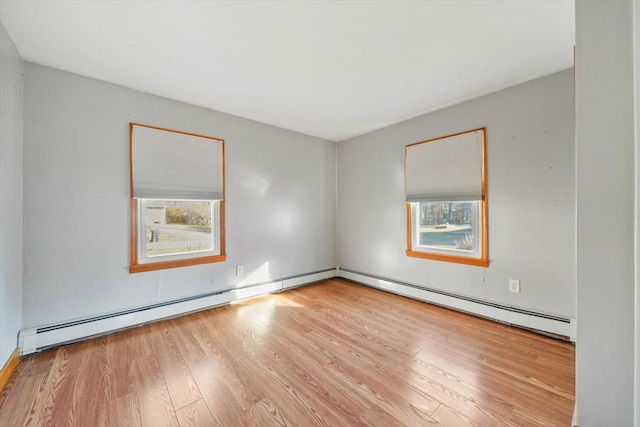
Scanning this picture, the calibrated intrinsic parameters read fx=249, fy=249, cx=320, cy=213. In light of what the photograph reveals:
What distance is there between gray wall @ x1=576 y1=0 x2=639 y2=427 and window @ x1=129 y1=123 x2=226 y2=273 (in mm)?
3098

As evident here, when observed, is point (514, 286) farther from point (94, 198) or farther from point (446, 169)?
point (94, 198)

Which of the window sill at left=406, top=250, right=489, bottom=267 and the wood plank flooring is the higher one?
the window sill at left=406, top=250, right=489, bottom=267

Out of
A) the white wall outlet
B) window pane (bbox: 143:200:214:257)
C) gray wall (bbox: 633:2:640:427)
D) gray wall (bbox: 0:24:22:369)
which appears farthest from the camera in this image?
window pane (bbox: 143:200:214:257)

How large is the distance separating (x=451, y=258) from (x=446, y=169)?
3.44 ft

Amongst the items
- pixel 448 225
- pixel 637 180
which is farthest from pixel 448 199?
pixel 637 180

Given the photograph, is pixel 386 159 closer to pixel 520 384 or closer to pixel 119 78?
pixel 520 384

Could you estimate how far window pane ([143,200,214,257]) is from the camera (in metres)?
2.66

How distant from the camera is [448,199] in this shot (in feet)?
9.55

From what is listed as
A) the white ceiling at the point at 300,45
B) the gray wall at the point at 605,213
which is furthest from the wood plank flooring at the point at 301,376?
the white ceiling at the point at 300,45

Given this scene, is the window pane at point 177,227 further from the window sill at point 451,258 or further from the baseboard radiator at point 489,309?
the window sill at point 451,258

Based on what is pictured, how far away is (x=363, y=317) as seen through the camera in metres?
2.73

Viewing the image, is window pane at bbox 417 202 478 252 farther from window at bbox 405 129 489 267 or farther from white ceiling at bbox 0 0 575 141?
white ceiling at bbox 0 0 575 141

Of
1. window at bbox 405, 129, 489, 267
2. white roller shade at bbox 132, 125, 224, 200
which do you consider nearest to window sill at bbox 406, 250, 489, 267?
window at bbox 405, 129, 489, 267

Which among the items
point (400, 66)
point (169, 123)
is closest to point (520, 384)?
point (400, 66)
